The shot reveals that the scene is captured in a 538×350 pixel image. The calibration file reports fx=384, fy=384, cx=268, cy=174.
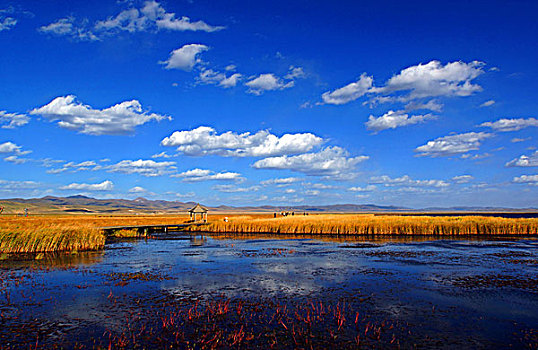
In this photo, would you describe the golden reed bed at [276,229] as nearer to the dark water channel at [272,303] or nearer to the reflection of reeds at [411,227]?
the reflection of reeds at [411,227]

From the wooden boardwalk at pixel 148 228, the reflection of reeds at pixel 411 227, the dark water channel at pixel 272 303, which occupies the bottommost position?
the dark water channel at pixel 272 303

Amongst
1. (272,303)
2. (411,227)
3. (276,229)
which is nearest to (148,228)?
(276,229)

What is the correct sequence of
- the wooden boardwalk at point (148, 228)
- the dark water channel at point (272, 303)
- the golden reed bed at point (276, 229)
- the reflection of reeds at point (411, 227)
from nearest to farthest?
1. the dark water channel at point (272, 303)
2. the golden reed bed at point (276, 229)
3. the reflection of reeds at point (411, 227)
4. the wooden boardwalk at point (148, 228)

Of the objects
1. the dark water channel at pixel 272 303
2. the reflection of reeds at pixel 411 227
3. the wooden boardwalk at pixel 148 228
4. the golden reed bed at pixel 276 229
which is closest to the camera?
the dark water channel at pixel 272 303

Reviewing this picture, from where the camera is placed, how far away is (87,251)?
3152 cm

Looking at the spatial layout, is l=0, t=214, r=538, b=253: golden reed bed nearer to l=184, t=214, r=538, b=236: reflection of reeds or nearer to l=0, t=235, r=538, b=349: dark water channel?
l=184, t=214, r=538, b=236: reflection of reeds

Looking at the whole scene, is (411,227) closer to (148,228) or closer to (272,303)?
(272,303)

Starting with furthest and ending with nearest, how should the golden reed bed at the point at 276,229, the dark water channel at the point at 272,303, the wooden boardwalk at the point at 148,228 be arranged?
the wooden boardwalk at the point at 148,228 < the golden reed bed at the point at 276,229 < the dark water channel at the point at 272,303

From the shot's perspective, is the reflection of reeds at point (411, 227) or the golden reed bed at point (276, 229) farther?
the reflection of reeds at point (411, 227)

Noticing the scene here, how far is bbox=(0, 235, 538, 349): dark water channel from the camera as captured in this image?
11039 mm

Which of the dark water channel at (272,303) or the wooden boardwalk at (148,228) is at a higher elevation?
the wooden boardwalk at (148,228)

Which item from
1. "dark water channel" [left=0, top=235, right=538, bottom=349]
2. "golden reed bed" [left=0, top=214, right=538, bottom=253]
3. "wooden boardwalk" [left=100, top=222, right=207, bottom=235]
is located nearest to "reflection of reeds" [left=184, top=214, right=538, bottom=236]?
"golden reed bed" [left=0, top=214, right=538, bottom=253]

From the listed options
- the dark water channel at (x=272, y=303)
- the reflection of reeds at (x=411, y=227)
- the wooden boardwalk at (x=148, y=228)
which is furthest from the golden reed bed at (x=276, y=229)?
the dark water channel at (x=272, y=303)

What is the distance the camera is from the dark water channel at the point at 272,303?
11039mm
